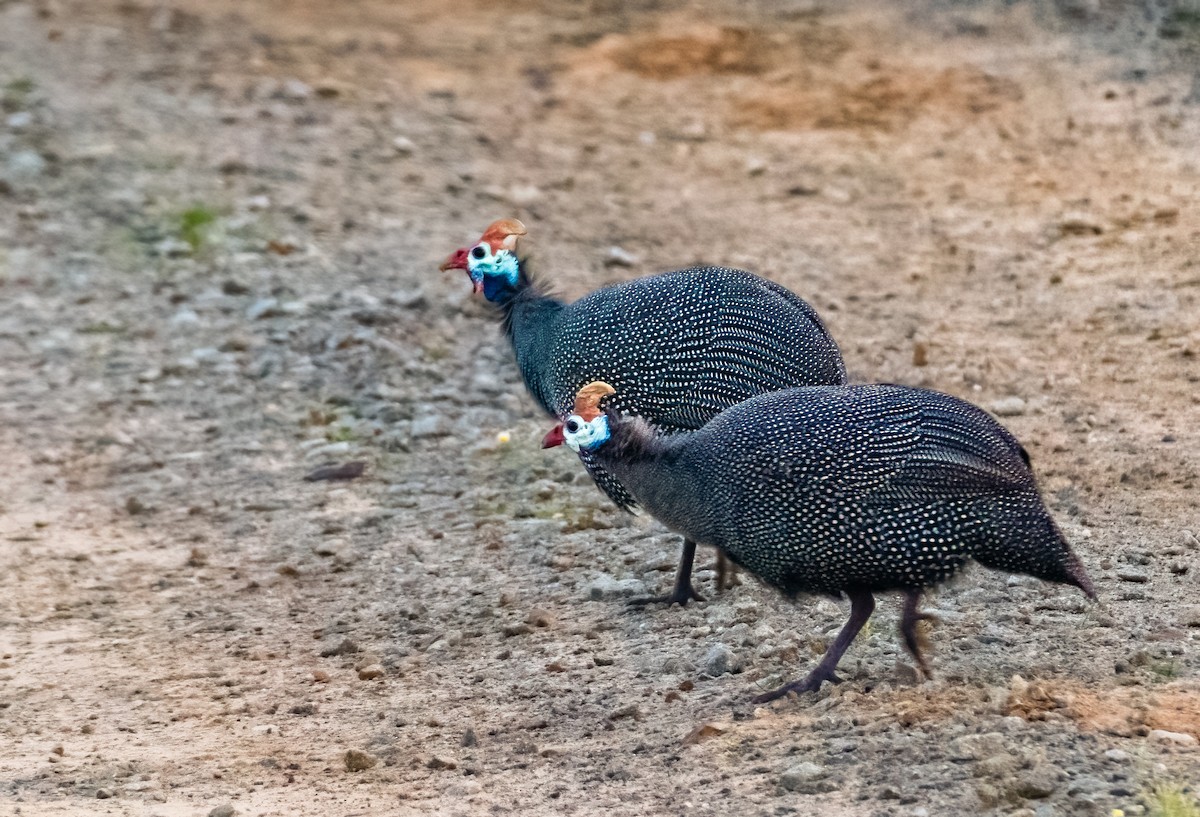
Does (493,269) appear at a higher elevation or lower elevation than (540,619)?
higher

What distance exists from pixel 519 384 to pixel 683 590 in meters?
1.89

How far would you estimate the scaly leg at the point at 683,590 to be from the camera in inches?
190

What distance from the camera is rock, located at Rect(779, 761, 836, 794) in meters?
3.51

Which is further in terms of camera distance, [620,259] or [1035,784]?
[620,259]

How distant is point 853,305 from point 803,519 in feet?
11.0

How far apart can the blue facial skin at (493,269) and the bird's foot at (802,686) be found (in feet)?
5.57

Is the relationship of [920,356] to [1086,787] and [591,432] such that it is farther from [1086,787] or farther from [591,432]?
[1086,787]

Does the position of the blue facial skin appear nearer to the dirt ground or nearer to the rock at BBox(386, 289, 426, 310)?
the dirt ground

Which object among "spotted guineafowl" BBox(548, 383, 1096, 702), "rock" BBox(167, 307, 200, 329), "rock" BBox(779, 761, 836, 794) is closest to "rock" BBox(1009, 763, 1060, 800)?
"rock" BBox(779, 761, 836, 794)

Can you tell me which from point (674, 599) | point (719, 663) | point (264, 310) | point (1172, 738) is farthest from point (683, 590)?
point (264, 310)

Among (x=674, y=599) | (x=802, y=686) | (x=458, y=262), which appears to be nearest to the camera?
(x=802, y=686)

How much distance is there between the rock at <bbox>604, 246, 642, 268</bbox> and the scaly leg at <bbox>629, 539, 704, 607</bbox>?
287 centimetres

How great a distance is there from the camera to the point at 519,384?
655 centimetres

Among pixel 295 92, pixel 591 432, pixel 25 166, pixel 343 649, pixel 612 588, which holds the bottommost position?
pixel 343 649
